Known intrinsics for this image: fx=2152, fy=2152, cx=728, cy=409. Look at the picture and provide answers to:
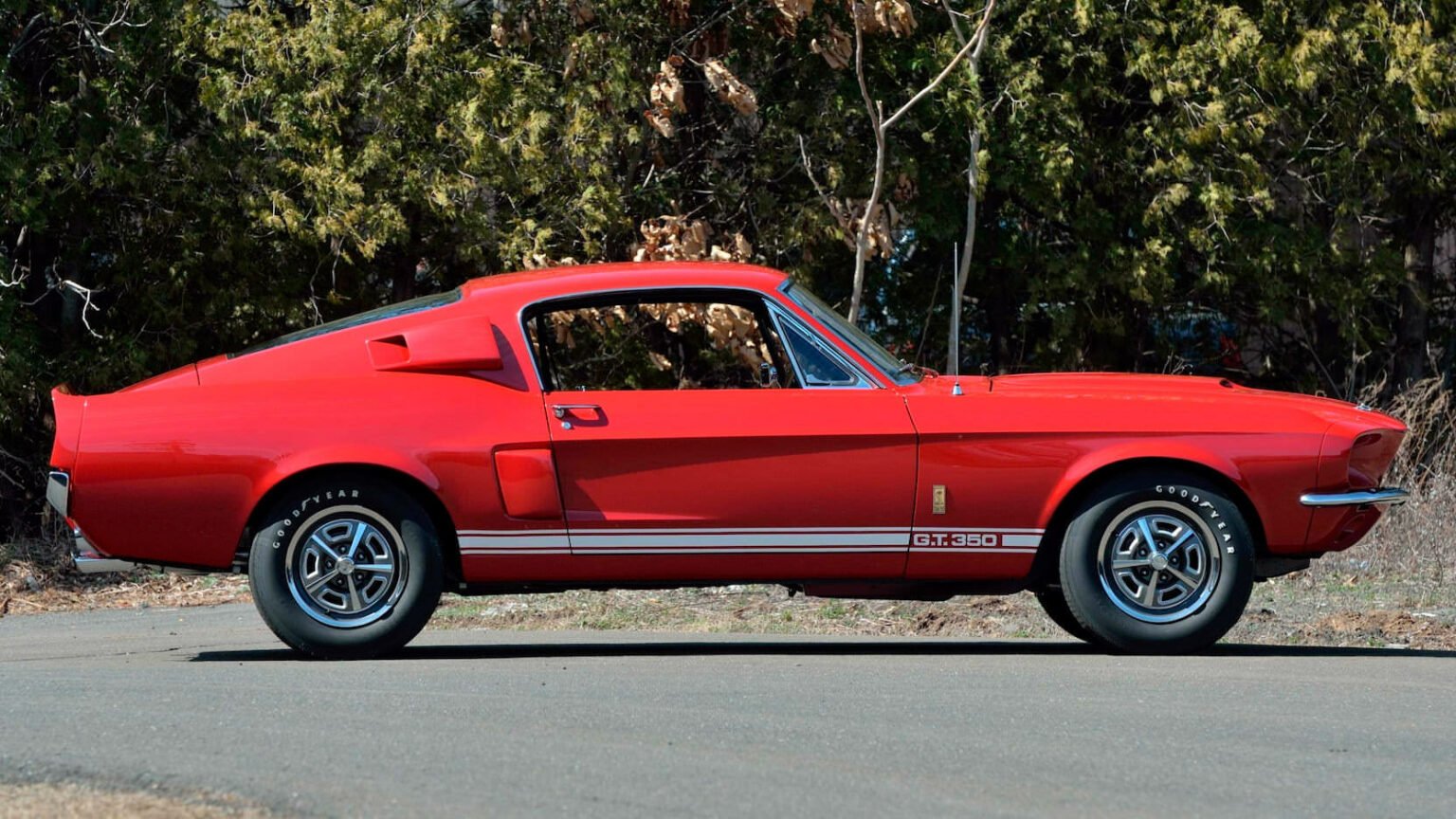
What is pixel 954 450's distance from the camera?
28.5 feet

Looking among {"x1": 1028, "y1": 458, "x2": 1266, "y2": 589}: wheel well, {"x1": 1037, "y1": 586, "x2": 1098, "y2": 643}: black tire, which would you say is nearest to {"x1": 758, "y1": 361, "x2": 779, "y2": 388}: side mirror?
{"x1": 1028, "y1": 458, "x2": 1266, "y2": 589}: wheel well

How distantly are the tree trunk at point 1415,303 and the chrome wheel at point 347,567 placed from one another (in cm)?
1427

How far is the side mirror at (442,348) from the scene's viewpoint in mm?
8742

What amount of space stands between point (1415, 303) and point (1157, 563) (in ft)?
42.9

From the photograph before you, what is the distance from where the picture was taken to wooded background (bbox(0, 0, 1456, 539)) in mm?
15734

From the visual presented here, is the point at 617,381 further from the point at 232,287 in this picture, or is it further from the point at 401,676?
the point at 401,676

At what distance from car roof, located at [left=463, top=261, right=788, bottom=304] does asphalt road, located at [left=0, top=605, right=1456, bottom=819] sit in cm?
154

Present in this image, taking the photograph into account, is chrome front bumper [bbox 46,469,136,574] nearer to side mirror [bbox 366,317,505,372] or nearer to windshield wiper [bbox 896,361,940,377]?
side mirror [bbox 366,317,505,372]

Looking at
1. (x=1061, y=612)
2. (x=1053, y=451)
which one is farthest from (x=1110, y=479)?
(x=1061, y=612)

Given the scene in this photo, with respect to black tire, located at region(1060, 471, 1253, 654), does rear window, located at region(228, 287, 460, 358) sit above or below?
above

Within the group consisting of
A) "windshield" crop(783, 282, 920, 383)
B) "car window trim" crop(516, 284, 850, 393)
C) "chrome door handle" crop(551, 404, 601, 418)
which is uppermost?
"car window trim" crop(516, 284, 850, 393)

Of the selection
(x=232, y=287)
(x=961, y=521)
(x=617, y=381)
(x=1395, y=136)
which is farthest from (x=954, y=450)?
(x=1395, y=136)

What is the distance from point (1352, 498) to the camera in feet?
28.8

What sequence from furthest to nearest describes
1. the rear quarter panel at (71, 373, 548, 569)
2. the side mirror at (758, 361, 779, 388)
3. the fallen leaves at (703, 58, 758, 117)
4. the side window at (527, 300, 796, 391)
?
1. the fallen leaves at (703, 58, 758, 117)
2. the side window at (527, 300, 796, 391)
3. the side mirror at (758, 361, 779, 388)
4. the rear quarter panel at (71, 373, 548, 569)
